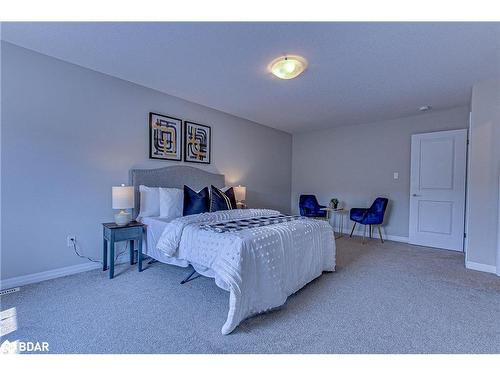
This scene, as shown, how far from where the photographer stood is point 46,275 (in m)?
2.54

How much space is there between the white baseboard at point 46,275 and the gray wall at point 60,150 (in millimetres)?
47

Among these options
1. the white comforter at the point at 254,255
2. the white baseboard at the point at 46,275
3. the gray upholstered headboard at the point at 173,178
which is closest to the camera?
the white comforter at the point at 254,255

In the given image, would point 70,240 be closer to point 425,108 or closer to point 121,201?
point 121,201

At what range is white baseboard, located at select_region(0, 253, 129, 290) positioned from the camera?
2.32 m

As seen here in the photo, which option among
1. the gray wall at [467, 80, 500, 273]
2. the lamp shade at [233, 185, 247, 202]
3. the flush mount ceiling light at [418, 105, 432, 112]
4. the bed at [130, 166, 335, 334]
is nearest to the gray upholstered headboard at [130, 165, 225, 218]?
the bed at [130, 166, 335, 334]

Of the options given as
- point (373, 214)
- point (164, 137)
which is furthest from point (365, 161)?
point (164, 137)

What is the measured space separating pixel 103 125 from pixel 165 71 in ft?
3.30

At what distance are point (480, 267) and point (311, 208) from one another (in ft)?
8.72

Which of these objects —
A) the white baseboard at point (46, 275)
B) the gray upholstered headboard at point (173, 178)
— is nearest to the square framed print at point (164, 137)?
the gray upholstered headboard at point (173, 178)

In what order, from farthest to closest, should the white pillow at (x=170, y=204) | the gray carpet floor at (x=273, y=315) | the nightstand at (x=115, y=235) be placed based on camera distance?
the white pillow at (x=170, y=204), the nightstand at (x=115, y=235), the gray carpet floor at (x=273, y=315)

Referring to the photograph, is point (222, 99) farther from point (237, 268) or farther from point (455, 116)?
point (455, 116)

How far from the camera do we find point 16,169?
237 centimetres

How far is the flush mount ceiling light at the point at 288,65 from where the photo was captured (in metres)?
2.44

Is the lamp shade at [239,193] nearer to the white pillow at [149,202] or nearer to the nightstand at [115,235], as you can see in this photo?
the white pillow at [149,202]
